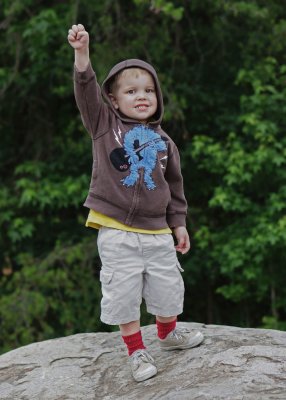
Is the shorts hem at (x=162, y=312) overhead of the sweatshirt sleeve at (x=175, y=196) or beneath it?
beneath

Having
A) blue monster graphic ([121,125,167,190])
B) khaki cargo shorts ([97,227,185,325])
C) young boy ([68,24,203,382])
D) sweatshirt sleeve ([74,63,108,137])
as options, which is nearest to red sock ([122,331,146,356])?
young boy ([68,24,203,382])

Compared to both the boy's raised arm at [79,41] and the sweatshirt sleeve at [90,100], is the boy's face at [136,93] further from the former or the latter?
the boy's raised arm at [79,41]

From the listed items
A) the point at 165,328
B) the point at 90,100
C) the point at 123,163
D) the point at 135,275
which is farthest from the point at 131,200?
the point at 165,328

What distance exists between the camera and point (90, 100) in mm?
3217

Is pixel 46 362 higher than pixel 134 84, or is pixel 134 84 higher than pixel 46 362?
pixel 134 84

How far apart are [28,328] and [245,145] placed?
102 inches

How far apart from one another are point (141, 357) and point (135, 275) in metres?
0.39

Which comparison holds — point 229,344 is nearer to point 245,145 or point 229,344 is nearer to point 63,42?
point 245,145

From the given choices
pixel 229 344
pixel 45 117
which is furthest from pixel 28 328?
pixel 229 344

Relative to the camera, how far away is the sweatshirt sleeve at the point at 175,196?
3494 mm

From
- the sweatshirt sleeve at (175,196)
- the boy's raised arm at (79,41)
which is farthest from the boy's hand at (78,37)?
the sweatshirt sleeve at (175,196)

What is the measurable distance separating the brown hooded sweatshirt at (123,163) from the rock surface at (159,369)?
66cm

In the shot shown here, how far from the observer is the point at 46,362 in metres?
3.82

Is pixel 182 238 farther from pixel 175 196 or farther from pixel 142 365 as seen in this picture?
pixel 142 365
